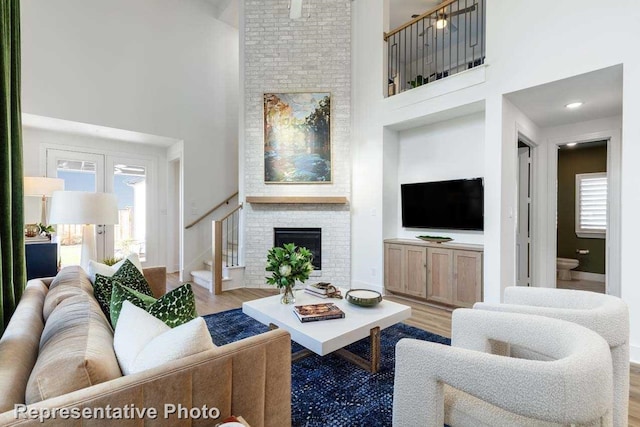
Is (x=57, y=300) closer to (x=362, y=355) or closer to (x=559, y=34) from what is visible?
(x=362, y=355)

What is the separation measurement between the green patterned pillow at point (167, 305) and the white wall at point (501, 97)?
3158 millimetres

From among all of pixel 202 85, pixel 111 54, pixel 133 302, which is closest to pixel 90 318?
pixel 133 302

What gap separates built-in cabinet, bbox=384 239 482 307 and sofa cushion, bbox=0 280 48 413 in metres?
3.68

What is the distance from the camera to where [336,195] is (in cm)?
483

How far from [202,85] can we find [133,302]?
519 centimetres

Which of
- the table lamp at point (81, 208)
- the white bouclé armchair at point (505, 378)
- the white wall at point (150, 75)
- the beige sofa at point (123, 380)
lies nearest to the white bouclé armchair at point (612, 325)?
the white bouclé armchair at point (505, 378)

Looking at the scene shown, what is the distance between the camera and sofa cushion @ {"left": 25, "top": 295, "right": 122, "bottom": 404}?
832 mm

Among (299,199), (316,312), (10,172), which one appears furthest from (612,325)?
(299,199)

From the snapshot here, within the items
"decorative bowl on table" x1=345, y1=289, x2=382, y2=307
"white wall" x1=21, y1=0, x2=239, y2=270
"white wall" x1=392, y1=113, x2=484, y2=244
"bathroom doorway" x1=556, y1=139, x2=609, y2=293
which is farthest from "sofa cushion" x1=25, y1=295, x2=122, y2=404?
"bathroom doorway" x1=556, y1=139, x2=609, y2=293

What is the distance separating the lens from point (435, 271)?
3.83 m

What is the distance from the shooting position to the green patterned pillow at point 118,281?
1.68 meters

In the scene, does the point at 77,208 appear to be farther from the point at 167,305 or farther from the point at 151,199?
the point at 151,199

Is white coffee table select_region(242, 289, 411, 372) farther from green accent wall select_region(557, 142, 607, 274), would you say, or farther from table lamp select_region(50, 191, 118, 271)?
green accent wall select_region(557, 142, 607, 274)

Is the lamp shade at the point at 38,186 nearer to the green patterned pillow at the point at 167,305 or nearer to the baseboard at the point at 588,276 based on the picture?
the green patterned pillow at the point at 167,305
